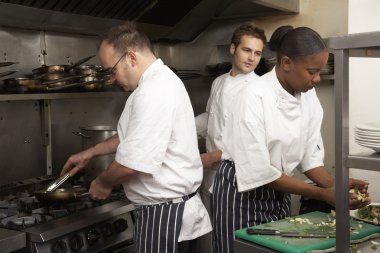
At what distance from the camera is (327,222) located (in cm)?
152

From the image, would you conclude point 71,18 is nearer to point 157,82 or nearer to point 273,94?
point 157,82

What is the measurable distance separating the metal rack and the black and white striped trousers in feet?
2.28

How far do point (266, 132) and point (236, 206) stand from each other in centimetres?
36

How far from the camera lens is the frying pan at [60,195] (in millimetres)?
1982

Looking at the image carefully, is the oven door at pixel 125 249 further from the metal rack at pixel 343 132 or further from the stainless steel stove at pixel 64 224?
the metal rack at pixel 343 132

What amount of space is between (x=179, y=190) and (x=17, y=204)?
802mm

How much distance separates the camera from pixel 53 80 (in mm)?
2227

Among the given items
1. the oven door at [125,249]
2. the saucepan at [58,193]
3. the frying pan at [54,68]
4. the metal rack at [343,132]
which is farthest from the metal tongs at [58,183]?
the metal rack at [343,132]

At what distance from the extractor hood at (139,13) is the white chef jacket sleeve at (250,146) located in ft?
3.99

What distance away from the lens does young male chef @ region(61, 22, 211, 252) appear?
1.57 meters

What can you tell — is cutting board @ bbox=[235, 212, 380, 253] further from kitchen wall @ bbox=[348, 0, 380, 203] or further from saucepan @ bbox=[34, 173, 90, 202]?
kitchen wall @ bbox=[348, 0, 380, 203]

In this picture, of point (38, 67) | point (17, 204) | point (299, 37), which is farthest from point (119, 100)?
point (299, 37)

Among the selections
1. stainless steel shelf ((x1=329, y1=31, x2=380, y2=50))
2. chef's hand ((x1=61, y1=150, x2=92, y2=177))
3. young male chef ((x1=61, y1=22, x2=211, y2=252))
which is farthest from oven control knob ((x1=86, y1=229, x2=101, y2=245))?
stainless steel shelf ((x1=329, y1=31, x2=380, y2=50))

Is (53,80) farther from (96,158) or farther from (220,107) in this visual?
(220,107)
